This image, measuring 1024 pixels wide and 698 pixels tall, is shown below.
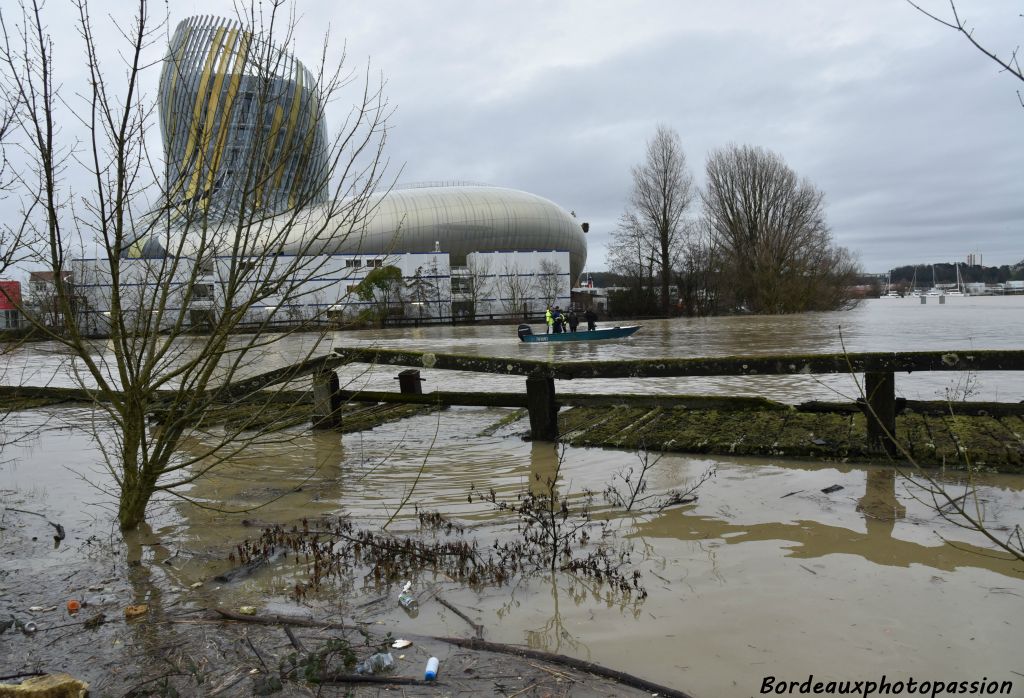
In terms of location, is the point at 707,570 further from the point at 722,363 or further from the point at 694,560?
the point at 722,363

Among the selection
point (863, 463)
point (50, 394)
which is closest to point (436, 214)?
point (50, 394)

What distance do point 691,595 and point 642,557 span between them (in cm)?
66

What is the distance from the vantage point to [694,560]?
493cm

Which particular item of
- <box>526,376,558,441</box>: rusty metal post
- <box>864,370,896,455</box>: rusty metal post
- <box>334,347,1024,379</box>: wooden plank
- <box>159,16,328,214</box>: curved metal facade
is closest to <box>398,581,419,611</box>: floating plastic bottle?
<box>159,16,328,214</box>: curved metal facade

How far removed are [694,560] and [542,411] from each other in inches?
153

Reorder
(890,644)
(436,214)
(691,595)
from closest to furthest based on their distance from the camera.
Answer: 1. (890,644)
2. (691,595)
3. (436,214)

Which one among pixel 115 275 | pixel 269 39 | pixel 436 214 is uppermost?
pixel 436 214

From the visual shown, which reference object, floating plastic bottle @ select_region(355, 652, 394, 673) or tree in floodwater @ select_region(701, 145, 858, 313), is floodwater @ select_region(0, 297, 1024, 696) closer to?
floating plastic bottle @ select_region(355, 652, 394, 673)

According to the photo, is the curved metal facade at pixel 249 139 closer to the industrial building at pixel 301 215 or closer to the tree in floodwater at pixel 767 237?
the industrial building at pixel 301 215

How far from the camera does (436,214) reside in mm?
90812

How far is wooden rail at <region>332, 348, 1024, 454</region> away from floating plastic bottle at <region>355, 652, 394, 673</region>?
3733 millimetres

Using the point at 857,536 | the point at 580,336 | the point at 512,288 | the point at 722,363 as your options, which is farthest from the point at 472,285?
the point at 857,536

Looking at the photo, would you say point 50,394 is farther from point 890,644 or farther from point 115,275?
point 890,644

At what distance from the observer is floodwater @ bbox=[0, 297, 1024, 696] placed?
12.0ft
